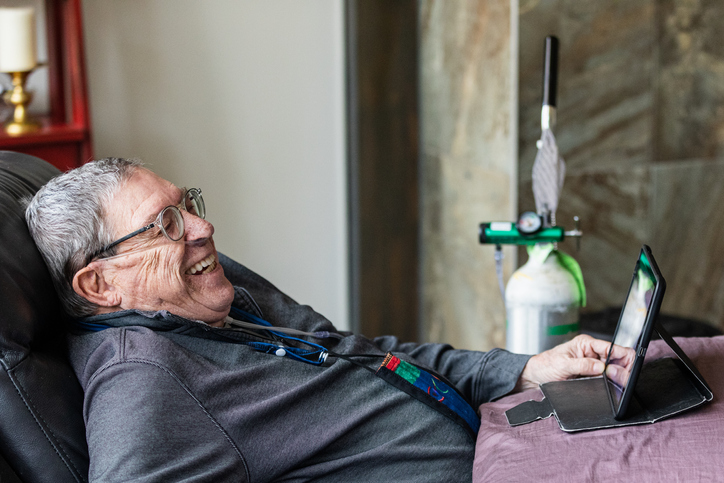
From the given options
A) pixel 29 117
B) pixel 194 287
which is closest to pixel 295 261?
pixel 29 117

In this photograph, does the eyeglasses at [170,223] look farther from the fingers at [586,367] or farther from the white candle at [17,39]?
the white candle at [17,39]

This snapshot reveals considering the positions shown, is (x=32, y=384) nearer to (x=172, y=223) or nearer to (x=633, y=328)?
(x=172, y=223)

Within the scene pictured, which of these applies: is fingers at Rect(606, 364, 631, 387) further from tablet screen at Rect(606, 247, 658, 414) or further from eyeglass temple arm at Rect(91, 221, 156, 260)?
eyeglass temple arm at Rect(91, 221, 156, 260)

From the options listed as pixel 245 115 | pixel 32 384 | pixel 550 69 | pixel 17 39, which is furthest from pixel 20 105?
pixel 550 69

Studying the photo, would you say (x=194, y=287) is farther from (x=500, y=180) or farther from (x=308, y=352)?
(x=500, y=180)

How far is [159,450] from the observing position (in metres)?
0.90

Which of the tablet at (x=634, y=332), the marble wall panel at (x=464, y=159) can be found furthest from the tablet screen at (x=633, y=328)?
the marble wall panel at (x=464, y=159)

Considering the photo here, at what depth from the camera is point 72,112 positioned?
205cm

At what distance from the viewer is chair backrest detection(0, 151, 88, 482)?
96 centimetres

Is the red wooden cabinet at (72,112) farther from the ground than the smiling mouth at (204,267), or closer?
farther from the ground

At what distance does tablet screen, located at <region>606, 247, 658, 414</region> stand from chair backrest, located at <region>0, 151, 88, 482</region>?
0.80 meters

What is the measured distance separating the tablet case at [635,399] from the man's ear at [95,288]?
0.70 m

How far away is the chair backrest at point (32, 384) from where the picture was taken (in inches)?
37.6

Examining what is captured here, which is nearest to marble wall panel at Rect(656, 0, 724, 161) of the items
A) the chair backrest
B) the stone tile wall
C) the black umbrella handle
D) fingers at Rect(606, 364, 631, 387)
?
the stone tile wall
